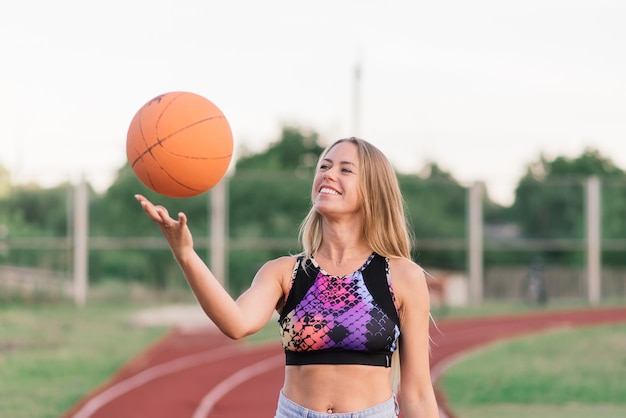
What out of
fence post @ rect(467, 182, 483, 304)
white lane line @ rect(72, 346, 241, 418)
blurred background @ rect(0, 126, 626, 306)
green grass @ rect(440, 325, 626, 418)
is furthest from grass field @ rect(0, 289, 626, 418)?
fence post @ rect(467, 182, 483, 304)

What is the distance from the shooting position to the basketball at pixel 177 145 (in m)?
3.40

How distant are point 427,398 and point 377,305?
0.40 m

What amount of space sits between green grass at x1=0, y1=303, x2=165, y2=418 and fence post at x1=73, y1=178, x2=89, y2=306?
0.44m

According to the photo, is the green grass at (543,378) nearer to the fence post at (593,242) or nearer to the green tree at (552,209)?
the fence post at (593,242)

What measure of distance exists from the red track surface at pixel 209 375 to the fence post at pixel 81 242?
5279 millimetres

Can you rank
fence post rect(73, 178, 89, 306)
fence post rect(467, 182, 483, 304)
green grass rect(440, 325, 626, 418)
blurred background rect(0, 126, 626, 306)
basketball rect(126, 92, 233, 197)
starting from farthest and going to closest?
fence post rect(467, 182, 483, 304) < blurred background rect(0, 126, 626, 306) < fence post rect(73, 178, 89, 306) < green grass rect(440, 325, 626, 418) < basketball rect(126, 92, 233, 197)

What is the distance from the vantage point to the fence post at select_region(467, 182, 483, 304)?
928 inches

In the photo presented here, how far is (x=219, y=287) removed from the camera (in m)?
2.99

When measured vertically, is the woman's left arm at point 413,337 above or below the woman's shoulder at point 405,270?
below

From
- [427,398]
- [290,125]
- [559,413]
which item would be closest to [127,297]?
[559,413]

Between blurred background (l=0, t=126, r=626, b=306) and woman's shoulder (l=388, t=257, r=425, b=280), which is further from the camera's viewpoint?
blurred background (l=0, t=126, r=626, b=306)

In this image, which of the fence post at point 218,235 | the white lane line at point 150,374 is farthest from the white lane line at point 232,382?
the fence post at point 218,235

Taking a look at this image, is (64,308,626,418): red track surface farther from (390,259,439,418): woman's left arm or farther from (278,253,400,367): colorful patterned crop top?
(278,253,400,367): colorful patterned crop top

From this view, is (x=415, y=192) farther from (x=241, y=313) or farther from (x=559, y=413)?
(x=241, y=313)
